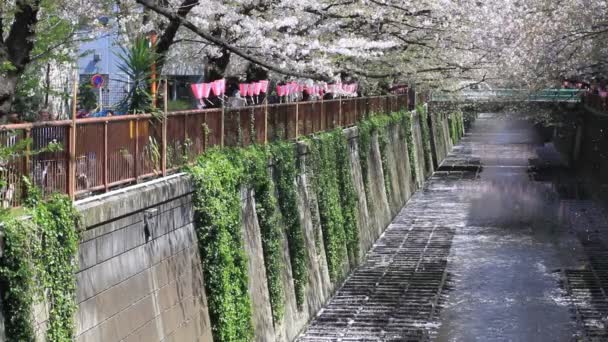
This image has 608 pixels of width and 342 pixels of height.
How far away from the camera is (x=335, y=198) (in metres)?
32.8

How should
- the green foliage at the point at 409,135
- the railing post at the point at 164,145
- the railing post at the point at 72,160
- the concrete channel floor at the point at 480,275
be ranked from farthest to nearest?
the green foliage at the point at 409,135
the concrete channel floor at the point at 480,275
the railing post at the point at 164,145
the railing post at the point at 72,160

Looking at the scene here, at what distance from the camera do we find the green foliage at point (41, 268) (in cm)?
1138

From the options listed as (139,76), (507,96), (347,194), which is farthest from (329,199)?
(507,96)

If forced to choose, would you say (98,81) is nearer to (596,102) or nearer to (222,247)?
(222,247)

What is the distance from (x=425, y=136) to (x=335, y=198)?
39.1 metres

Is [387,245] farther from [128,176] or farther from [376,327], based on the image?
[128,176]

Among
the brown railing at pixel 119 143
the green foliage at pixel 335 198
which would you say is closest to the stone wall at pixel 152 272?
the brown railing at pixel 119 143

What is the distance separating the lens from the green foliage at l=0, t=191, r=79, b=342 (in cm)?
1138

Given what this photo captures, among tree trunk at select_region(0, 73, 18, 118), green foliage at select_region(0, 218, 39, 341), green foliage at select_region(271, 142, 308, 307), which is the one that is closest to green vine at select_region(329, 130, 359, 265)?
green foliage at select_region(271, 142, 308, 307)

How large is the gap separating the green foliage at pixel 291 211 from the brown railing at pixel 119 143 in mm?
581

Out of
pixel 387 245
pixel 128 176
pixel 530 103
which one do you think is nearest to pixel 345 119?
pixel 387 245

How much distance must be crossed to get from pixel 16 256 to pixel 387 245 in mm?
31974

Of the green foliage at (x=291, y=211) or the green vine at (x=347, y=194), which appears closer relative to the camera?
the green foliage at (x=291, y=211)

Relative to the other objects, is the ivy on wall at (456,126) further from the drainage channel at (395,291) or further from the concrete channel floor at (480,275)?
the drainage channel at (395,291)
